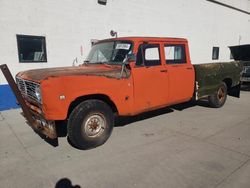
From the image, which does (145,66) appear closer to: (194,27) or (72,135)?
(72,135)

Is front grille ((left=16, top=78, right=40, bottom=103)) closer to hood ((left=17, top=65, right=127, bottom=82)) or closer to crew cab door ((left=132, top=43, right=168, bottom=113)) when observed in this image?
hood ((left=17, top=65, right=127, bottom=82))

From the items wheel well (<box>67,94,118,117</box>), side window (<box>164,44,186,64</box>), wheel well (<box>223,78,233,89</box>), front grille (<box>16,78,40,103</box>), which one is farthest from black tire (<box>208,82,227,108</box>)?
front grille (<box>16,78,40,103</box>)

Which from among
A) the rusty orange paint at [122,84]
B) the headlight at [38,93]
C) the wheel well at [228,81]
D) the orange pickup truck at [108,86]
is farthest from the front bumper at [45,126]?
the wheel well at [228,81]

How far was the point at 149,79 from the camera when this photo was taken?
5094 mm

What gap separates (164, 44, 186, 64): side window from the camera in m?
5.71

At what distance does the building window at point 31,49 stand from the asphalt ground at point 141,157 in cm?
281

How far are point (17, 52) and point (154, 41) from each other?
500 centimetres

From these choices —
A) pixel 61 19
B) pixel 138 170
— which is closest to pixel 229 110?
pixel 138 170

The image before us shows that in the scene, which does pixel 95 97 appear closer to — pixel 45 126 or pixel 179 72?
pixel 45 126

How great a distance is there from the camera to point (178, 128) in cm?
557

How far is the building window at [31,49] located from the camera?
26.1 feet

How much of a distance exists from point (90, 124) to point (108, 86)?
790 millimetres

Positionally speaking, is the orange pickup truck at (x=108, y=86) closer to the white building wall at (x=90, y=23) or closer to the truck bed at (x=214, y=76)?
the truck bed at (x=214, y=76)

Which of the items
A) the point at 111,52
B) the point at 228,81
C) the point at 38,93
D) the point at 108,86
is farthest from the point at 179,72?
the point at 38,93
